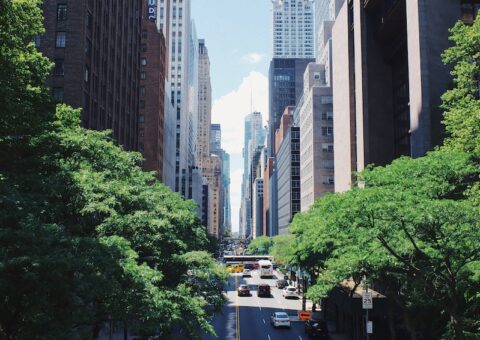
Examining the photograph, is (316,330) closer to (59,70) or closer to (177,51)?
(59,70)

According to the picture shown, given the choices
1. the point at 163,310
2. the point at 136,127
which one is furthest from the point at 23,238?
the point at 136,127

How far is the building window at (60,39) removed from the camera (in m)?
53.3

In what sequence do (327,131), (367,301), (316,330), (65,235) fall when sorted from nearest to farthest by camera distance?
(65,235)
(367,301)
(316,330)
(327,131)

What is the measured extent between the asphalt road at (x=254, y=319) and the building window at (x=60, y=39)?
30946 millimetres

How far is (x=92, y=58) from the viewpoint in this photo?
5728cm

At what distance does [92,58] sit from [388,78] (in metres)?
31.4

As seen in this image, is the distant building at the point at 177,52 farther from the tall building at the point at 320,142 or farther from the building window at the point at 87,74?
the building window at the point at 87,74

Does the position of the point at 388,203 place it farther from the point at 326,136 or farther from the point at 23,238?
the point at 326,136

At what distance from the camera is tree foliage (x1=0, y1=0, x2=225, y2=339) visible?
14.5m

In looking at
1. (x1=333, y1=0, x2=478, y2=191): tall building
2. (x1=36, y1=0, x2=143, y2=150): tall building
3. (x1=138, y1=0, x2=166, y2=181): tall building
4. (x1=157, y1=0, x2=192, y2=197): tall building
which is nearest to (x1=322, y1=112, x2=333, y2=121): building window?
(x1=333, y1=0, x2=478, y2=191): tall building

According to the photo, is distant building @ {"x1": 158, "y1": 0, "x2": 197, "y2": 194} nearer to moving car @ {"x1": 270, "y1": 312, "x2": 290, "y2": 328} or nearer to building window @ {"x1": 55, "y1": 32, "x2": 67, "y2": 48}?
building window @ {"x1": 55, "y1": 32, "x2": 67, "y2": 48}

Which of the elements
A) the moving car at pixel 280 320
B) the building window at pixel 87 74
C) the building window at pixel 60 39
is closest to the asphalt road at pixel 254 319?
the moving car at pixel 280 320

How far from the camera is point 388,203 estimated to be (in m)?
21.3

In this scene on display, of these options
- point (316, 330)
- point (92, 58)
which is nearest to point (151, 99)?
point (92, 58)
